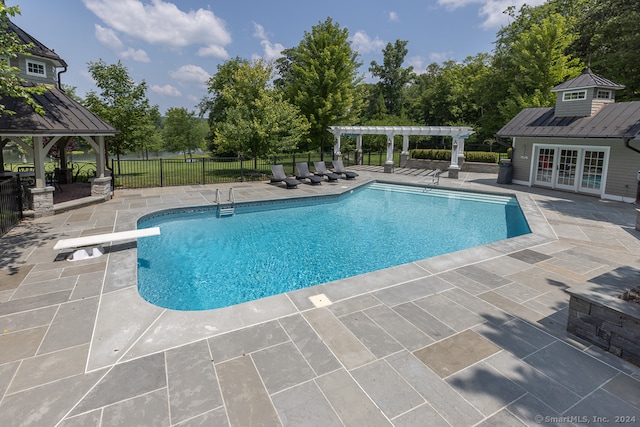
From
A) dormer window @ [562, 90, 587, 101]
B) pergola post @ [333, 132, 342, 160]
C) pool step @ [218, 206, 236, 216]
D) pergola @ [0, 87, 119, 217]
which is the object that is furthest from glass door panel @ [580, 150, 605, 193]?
pergola @ [0, 87, 119, 217]

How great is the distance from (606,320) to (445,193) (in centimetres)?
1325

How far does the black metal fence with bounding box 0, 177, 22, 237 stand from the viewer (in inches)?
326

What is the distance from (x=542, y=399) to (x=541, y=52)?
24019 millimetres

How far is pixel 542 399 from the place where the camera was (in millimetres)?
3182

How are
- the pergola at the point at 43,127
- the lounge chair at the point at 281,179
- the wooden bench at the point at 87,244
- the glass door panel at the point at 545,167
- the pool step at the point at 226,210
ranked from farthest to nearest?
the glass door panel at the point at 545,167 → the lounge chair at the point at 281,179 → the pool step at the point at 226,210 → the pergola at the point at 43,127 → the wooden bench at the point at 87,244

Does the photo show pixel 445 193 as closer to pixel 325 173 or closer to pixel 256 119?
pixel 325 173

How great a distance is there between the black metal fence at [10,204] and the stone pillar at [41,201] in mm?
356

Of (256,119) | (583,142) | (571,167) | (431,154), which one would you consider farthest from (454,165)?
(256,119)

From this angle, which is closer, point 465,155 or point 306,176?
point 306,176

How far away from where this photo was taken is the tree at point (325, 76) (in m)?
21.8

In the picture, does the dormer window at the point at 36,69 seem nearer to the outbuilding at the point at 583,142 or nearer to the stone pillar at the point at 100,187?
the stone pillar at the point at 100,187

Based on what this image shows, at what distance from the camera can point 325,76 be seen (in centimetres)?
2162

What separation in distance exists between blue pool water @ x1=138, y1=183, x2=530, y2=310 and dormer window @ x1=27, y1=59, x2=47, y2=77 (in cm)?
656

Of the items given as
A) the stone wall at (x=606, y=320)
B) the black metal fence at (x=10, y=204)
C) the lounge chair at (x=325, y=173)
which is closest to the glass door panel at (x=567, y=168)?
the lounge chair at (x=325, y=173)
